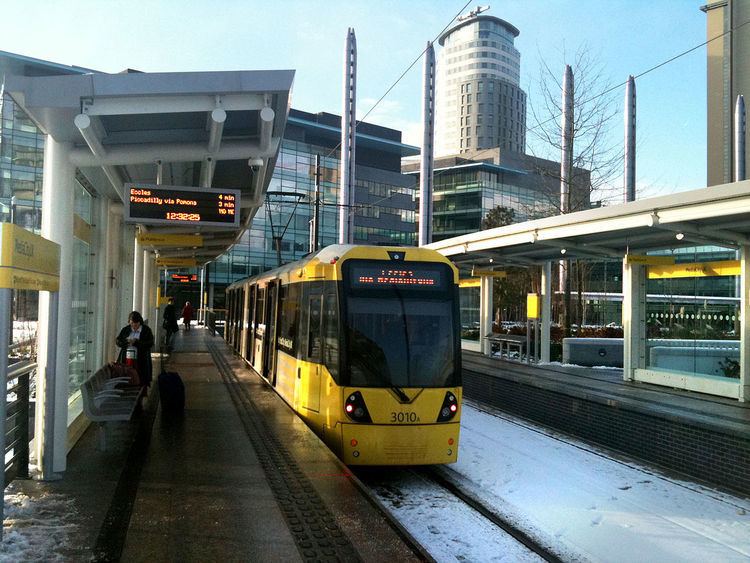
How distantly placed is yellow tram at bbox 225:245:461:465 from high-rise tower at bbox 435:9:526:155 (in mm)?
129640

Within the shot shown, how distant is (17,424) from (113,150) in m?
3.01

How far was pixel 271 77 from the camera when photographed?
22.8 ft

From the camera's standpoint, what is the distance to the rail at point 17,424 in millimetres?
5656

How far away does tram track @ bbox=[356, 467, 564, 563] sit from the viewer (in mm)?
6215

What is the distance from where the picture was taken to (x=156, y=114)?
287 inches

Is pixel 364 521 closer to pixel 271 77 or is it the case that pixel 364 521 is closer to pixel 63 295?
pixel 63 295

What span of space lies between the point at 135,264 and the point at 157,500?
11.7 m

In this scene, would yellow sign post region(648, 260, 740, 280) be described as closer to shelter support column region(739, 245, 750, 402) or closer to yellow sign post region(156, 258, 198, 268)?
shelter support column region(739, 245, 750, 402)

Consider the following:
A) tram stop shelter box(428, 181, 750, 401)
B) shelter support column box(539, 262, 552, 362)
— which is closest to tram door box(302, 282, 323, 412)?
tram stop shelter box(428, 181, 750, 401)

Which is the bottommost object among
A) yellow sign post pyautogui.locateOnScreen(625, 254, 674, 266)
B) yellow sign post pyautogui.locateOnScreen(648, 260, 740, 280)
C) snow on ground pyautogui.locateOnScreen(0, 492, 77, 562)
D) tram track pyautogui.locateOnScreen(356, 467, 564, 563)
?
tram track pyautogui.locateOnScreen(356, 467, 564, 563)

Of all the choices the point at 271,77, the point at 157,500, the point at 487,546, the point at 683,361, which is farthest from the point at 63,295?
the point at 683,361

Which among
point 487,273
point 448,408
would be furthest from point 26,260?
point 487,273

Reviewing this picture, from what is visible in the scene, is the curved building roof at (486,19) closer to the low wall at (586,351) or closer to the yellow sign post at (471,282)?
the yellow sign post at (471,282)

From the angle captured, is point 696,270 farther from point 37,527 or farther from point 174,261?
point 174,261
